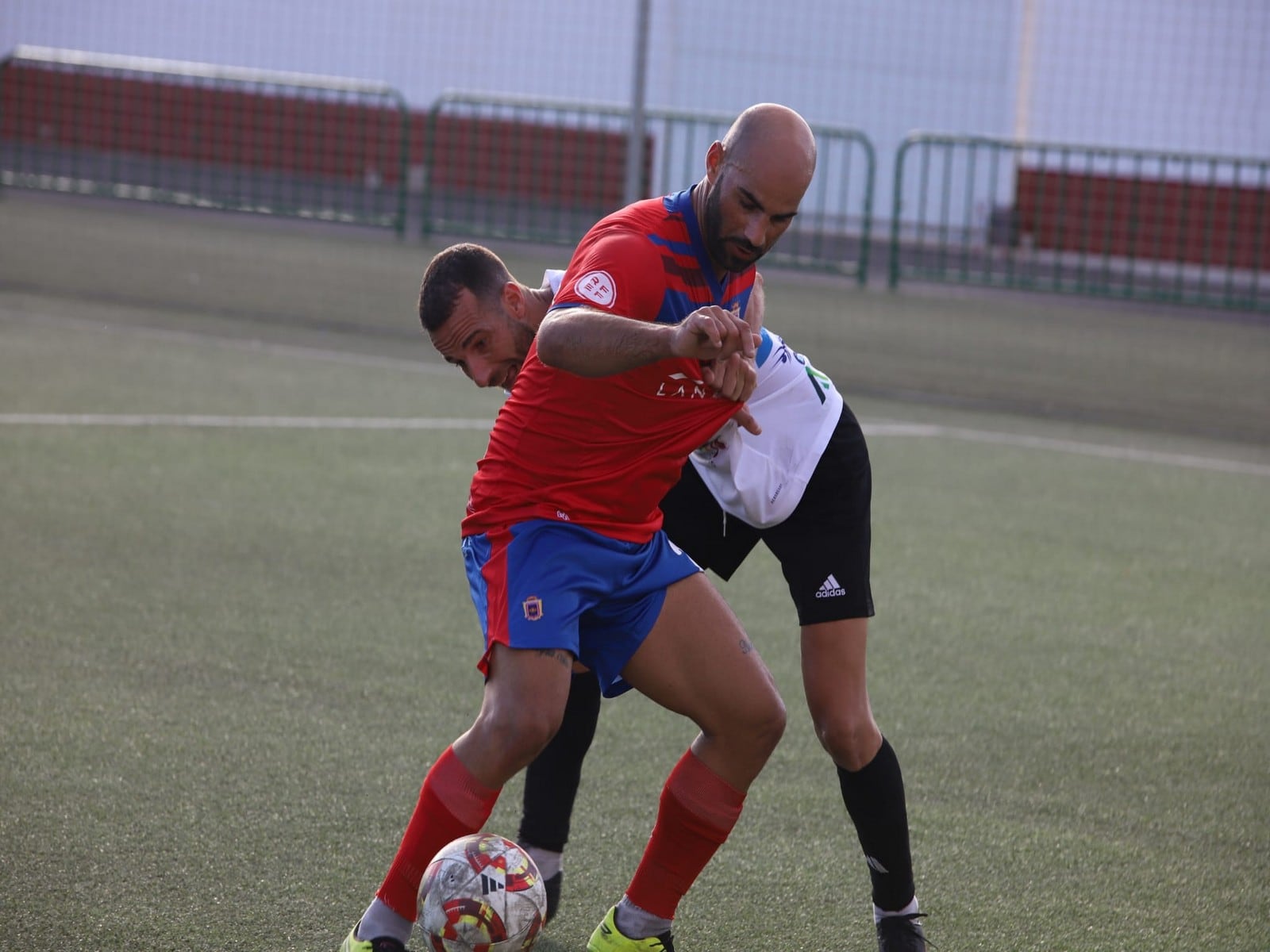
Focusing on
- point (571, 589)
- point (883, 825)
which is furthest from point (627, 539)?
point (883, 825)

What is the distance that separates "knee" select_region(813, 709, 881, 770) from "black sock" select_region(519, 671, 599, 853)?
550 mm

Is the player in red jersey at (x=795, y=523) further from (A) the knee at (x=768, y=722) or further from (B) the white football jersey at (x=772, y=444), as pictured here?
(A) the knee at (x=768, y=722)

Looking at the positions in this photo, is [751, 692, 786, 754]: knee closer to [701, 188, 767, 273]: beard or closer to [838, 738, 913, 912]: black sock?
[838, 738, 913, 912]: black sock

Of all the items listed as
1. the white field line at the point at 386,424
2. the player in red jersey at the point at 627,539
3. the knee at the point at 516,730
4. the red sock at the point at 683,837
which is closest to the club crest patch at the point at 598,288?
the player in red jersey at the point at 627,539

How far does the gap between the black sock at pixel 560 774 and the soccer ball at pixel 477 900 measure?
54 centimetres

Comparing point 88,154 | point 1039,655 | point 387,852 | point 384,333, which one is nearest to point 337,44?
point 88,154

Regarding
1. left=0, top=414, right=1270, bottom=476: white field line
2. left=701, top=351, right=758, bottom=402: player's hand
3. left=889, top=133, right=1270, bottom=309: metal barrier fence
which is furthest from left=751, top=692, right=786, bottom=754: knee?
left=889, top=133, right=1270, bottom=309: metal barrier fence

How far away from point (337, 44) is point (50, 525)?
16.6 metres

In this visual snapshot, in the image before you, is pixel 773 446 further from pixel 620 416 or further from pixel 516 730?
pixel 516 730

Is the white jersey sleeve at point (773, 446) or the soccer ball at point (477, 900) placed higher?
the white jersey sleeve at point (773, 446)

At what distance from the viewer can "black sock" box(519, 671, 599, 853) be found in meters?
3.53

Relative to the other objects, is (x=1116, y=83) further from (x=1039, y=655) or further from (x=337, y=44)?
(x=1039, y=655)

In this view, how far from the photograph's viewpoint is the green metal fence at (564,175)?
1366 centimetres

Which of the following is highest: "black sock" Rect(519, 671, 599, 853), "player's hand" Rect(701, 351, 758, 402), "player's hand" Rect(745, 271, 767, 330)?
"player's hand" Rect(745, 271, 767, 330)
